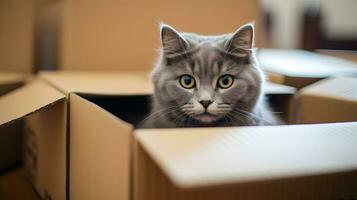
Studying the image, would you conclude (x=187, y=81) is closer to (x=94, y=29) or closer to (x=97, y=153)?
(x=97, y=153)

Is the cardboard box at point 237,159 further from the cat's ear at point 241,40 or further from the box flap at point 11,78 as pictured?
the box flap at point 11,78

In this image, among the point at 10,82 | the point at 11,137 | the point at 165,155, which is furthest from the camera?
the point at 11,137

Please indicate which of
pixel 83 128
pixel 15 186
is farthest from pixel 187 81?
pixel 15 186

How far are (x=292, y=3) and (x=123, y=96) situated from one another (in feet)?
7.81

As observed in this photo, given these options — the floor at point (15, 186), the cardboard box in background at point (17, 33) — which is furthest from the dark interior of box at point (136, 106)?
the cardboard box in background at point (17, 33)

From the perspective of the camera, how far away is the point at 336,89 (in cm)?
114

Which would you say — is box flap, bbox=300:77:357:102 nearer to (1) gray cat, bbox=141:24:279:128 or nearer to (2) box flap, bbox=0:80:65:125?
(1) gray cat, bbox=141:24:279:128

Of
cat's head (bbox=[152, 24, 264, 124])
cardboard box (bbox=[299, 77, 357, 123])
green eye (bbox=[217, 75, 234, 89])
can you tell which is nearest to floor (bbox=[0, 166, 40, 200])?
cat's head (bbox=[152, 24, 264, 124])

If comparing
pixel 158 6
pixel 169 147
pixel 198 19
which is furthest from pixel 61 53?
pixel 169 147

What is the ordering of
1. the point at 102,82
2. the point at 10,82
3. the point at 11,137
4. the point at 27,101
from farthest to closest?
the point at 11,137 → the point at 10,82 → the point at 102,82 → the point at 27,101

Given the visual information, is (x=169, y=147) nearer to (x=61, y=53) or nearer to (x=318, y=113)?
(x=318, y=113)

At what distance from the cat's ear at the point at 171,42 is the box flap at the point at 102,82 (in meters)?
0.19

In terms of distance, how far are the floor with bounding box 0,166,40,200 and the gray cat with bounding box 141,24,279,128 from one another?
1.64 ft

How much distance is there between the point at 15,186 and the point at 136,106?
0.48 m
